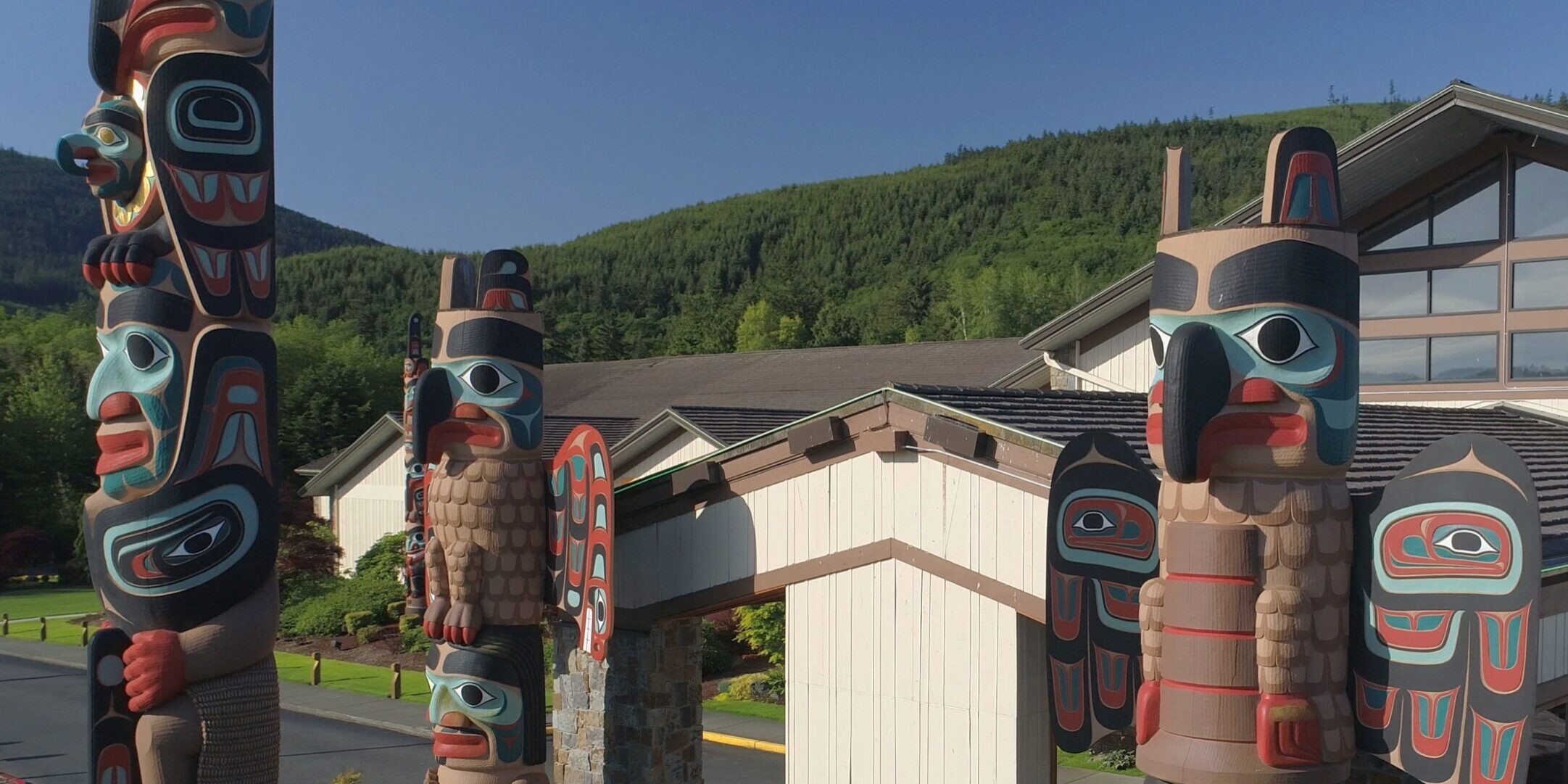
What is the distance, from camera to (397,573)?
27500mm

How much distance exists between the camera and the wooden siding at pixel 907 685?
8.20 meters

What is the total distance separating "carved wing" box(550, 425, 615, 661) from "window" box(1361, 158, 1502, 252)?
34.2 ft

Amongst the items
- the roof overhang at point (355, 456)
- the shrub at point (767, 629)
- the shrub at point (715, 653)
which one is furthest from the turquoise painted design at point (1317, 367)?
the roof overhang at point (355, 456)

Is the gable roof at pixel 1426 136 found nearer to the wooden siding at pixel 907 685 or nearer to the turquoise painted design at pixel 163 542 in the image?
the wooden siding at pixel 907 685

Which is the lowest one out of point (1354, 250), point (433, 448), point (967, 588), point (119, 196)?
point (967, 588)

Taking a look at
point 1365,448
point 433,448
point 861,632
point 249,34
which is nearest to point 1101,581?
point 861,632

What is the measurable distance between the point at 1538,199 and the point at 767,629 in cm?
1249

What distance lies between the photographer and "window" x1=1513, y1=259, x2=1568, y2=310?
13.4 meters

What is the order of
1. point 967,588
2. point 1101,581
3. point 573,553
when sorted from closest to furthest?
point 1101,581 < point 967,588 < point 573,553

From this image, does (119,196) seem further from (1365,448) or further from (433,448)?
(1365,448)

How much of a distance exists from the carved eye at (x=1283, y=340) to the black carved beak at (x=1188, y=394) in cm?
24

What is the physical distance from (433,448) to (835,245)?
111 meters

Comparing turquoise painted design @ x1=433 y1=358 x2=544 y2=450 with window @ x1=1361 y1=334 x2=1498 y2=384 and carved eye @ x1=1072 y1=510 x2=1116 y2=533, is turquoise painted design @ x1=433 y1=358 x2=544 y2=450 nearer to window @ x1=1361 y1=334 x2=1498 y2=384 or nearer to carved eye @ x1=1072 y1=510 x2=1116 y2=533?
carved eye @ x1=1072 y1=510 x2=1116 y2=533

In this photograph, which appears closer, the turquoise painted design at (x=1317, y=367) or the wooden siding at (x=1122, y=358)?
the turquoise painted design at (x=1317, y=367)
